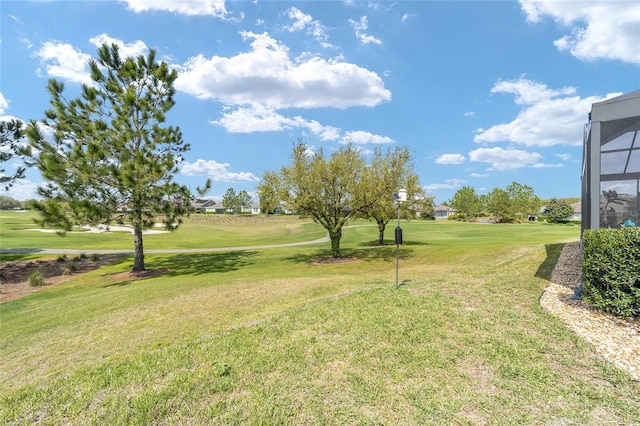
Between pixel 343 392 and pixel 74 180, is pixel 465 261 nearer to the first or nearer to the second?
pixel 343 392

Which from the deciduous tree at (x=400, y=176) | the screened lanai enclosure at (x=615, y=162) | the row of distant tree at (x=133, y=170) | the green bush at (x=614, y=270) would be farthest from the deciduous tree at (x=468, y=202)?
the green bush at (x=614, y=270)

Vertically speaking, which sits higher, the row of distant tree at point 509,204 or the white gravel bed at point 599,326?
the row of distant tree at point 509,204

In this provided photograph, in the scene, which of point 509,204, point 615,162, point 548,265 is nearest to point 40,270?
point 548,265

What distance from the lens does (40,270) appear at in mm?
19062

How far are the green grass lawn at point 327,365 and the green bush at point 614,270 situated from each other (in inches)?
42.7

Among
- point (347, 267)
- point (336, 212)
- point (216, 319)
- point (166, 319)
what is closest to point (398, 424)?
point (216, 319)

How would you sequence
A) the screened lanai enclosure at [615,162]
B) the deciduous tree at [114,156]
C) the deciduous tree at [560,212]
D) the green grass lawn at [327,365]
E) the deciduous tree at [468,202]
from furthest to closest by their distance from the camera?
the deciduous tree at [468,202]
the deciduous tree at [560,212]
the deciduous tree at [114,156]
the screened lanai enclosure at [615,162]
the green grass lawn at [327,365]

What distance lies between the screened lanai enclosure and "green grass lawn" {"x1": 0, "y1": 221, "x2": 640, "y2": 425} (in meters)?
3.15

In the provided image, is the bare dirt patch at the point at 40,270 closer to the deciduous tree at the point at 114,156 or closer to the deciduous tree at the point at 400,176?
the deciduous tree at the point at 114,156

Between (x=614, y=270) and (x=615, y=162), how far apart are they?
5.97 meters

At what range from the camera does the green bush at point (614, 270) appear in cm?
529

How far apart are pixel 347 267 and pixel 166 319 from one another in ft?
35.9

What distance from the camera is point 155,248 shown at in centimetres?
2995

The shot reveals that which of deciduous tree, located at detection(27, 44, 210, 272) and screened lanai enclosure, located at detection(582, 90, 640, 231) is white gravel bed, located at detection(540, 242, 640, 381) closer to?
screened lanai enclosure, located at detection(582, 90, 640, 231)
